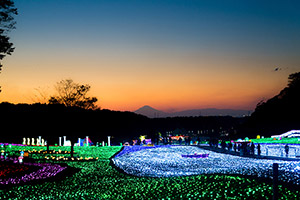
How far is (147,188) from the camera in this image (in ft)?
59.6

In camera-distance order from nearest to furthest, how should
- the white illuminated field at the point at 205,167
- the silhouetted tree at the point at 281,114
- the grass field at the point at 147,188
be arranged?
the grass field at the point at 147,188, the white illuminated field at the point at 205,167, the silhouetted tree at the point at 281,114

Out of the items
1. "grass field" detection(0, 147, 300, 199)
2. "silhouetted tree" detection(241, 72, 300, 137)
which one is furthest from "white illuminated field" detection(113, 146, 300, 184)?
"silhouetted tree" detection(241, 72, 300, 137)

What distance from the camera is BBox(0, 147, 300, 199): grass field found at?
14305 millimetres

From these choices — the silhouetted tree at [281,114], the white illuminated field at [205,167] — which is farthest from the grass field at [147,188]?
the silhouetted tree at [281,114]

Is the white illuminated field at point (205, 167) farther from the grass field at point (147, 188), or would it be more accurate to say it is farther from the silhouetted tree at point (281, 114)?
the silhouetted tree at point (281, 114)

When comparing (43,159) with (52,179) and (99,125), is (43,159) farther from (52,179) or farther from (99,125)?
(99,125)

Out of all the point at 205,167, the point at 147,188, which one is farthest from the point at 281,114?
the point at 147,188

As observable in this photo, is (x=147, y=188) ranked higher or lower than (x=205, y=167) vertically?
lower

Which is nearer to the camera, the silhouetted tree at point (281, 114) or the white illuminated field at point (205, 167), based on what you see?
the white illuminated field at point (205, 167)

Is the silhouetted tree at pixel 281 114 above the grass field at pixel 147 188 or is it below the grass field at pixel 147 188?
above

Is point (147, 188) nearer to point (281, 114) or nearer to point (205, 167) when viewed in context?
point (205, 167)

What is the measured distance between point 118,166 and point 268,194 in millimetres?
16284

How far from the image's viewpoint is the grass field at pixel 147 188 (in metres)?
14.3

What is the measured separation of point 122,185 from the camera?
66.1 feet
